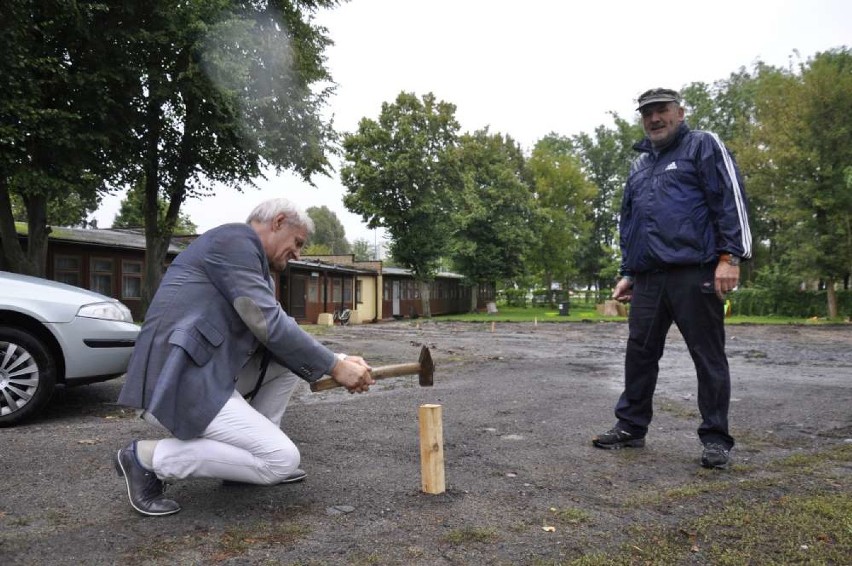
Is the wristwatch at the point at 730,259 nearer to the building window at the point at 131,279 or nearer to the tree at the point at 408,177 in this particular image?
the building window at the point at 131,279

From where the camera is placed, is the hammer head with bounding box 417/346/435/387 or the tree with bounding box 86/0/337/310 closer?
the hammer head with bounding box 417/346/435/387

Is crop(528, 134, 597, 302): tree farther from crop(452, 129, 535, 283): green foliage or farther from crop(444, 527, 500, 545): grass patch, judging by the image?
crop(444, 527, 500, 545): grass patch

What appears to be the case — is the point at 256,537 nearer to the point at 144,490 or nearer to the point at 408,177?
the point at 144,490

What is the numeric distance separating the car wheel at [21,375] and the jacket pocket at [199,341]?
296cm

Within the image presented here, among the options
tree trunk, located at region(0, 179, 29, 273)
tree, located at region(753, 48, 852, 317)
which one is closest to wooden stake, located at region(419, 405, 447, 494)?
tree trunk, located at region(0, 179, 29, 273)

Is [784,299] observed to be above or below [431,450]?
above

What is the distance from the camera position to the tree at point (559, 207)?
2029 inches

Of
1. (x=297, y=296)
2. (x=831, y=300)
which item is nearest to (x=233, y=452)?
(x=297, y=296)

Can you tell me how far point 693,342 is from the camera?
3.85 metres

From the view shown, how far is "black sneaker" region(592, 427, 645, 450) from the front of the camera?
163 inches

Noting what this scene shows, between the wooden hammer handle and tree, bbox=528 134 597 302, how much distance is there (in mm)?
47230

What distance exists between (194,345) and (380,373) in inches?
37.8

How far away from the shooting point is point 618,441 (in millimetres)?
4152

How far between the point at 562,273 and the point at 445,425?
5032cm
